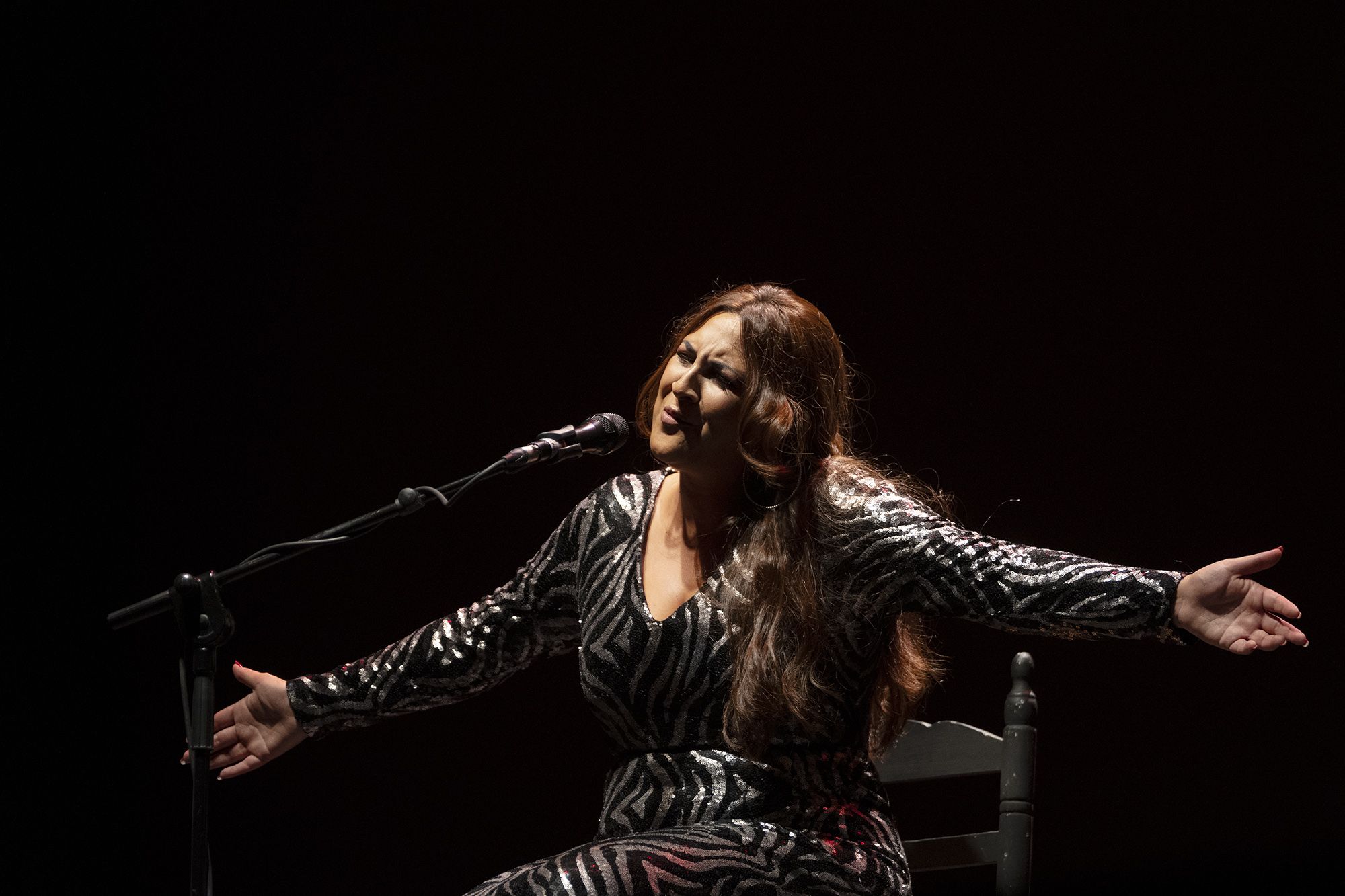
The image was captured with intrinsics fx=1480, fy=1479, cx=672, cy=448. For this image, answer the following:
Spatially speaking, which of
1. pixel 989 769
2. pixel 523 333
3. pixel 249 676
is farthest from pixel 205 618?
pixel 523 333

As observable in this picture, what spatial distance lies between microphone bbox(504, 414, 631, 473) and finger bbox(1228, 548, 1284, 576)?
0.74 metres

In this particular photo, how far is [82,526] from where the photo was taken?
3094mm

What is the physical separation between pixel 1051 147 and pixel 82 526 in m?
2.11

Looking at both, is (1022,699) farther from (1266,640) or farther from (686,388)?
(686,388)

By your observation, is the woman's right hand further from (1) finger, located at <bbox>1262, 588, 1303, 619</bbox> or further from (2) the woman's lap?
(1) finger, located at <bbox>1262, 588, 1303, 619</bbox>

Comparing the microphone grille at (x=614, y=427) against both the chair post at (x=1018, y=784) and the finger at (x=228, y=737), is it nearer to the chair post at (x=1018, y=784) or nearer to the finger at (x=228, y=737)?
the chair post at (x=1018, y=784)

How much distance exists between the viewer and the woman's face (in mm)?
2008

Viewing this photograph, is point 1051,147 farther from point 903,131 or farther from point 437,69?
point 437,69

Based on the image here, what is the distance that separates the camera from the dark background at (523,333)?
108 inches

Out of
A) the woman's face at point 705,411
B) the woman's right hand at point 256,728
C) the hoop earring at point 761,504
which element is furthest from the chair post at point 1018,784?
the woman's right hand at point 256,728

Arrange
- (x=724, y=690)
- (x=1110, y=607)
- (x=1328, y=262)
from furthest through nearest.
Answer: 1. (x=1328, y=262)
2. (x=724, y=690)
3. (x=1110, y=607)

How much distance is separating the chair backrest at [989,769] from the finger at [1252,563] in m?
0.46

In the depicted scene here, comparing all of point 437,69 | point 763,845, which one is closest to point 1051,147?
point 437,69

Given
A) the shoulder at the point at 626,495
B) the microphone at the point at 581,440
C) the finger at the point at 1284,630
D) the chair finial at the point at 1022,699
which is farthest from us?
the shoulder at the point at 626,495
